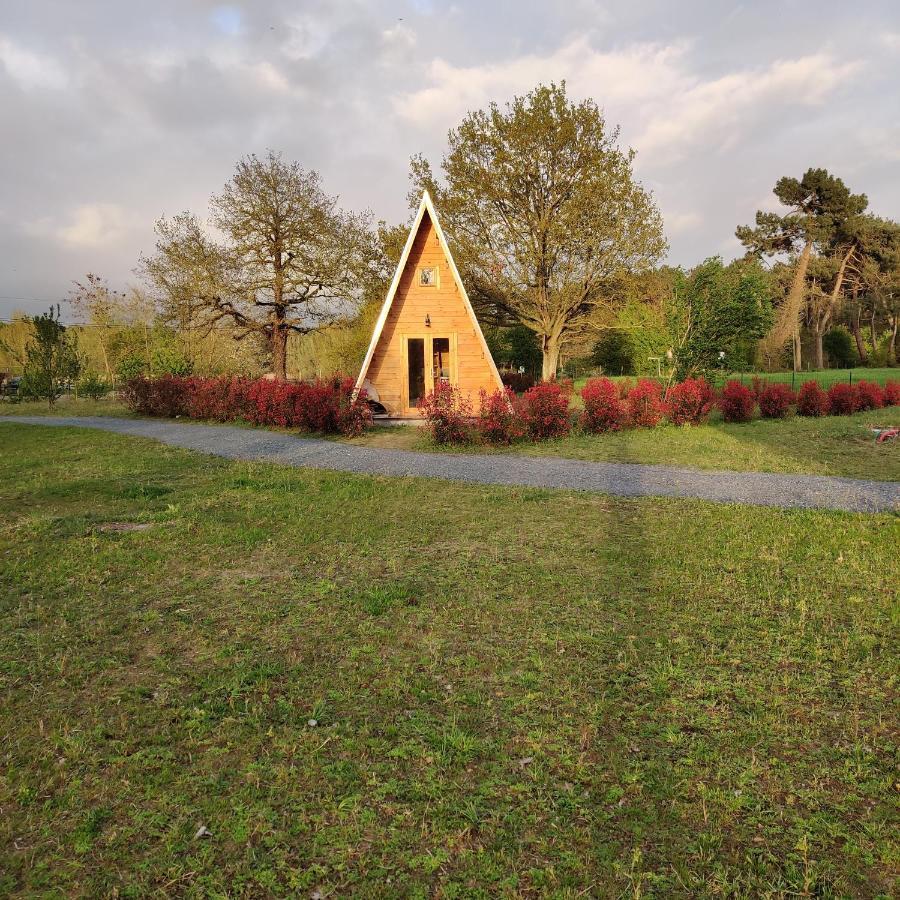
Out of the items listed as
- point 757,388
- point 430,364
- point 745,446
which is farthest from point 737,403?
point 430,364

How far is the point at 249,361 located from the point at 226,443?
23413 mm

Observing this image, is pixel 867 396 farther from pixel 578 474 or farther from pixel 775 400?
pixel 578 474

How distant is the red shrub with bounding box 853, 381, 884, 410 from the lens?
18.2 metres

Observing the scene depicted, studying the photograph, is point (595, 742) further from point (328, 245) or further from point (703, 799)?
point (328, 245)

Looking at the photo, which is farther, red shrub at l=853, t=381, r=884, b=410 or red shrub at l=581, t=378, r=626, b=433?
red shrub at l=853, t=381, r=884, b=410

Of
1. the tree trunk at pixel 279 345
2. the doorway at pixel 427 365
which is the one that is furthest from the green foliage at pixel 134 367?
the doorway at pixel 427 365

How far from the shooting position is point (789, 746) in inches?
106

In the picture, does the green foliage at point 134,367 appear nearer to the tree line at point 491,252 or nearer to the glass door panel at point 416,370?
the tree line at point 491,252

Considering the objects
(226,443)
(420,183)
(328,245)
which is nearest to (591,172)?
(420,183)

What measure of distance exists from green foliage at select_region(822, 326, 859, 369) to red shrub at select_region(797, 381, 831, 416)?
136 ft

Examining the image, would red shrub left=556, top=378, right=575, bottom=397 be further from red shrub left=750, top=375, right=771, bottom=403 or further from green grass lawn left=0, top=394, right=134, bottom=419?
green grass lawn left=0, top=394, right=134, bottom=419

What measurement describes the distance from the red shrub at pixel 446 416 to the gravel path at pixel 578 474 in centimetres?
99

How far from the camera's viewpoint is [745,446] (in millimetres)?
11945

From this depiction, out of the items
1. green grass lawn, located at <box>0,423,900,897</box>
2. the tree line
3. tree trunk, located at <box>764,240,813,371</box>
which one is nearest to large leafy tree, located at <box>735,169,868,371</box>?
tree trunk, located at <box>764,240,813,371</box>
